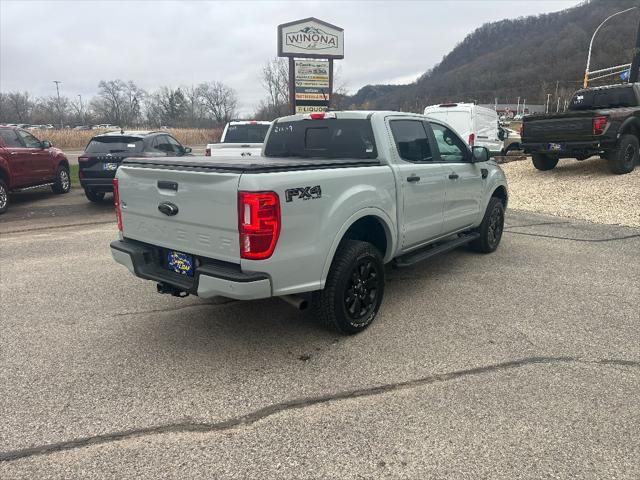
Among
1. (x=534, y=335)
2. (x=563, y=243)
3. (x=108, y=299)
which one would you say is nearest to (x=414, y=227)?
(x=534, y=335)

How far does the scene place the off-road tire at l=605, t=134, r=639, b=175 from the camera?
10461mm

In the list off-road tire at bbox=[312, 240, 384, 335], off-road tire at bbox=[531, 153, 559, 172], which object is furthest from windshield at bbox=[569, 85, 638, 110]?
off-road tire at bbox=[312, 240, 384, 335]

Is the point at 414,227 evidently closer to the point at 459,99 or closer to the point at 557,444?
the point at 557,444

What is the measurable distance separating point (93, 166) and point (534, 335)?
9.31 m

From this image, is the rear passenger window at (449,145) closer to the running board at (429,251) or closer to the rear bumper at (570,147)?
the running board at (429,251)

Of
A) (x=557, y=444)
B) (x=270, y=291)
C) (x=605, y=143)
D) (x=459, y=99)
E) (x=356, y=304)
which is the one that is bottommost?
(x=557, y=444)

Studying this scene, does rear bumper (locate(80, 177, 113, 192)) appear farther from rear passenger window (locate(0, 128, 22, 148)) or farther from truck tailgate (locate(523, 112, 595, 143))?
truck tailgate (locate(523, 112, 595, 143))

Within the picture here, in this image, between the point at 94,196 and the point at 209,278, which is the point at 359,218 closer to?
the point at 209,278

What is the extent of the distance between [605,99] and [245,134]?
931cm

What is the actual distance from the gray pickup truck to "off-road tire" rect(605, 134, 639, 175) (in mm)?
7511

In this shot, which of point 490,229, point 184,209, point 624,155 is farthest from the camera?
point 624,155

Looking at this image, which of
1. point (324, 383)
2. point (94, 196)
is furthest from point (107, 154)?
point (324, 383)

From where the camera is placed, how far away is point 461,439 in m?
2.59

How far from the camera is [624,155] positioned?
1059 cm
